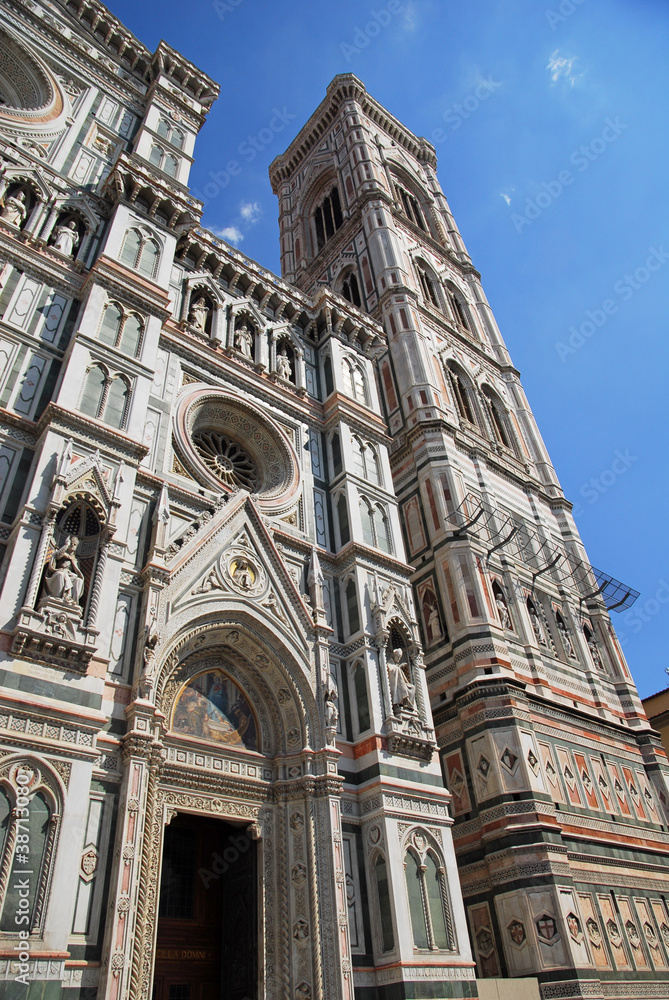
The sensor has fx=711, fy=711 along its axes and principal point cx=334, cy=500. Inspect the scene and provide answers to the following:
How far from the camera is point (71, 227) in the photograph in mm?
15688

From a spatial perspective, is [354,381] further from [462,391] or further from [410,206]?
[410,206]

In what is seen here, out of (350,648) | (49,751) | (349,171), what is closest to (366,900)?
(350,648)

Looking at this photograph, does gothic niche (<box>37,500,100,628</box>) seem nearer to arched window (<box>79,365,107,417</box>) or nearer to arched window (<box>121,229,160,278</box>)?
arched window (<box>79,365,107,417</box>)

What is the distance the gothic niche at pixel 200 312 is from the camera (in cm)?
1692

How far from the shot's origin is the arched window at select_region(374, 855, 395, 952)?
36.2 feet

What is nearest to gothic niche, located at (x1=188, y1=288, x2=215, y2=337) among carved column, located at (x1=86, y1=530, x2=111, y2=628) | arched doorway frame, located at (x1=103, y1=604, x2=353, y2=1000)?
carved column, located at (x1=86, y1=530, x2=111, y2=628)

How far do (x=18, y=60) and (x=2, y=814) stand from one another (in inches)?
766

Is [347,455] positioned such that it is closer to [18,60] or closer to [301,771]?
[301,771]

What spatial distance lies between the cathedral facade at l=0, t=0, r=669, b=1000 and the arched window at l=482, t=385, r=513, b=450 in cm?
365

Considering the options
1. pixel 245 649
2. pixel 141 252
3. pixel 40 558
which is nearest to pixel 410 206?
pixel 141 252

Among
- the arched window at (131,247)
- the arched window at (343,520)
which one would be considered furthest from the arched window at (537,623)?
the arched window at (131,247)

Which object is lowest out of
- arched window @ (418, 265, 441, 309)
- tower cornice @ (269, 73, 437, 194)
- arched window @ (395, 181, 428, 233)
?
arched window @ (418, 265, 441, 309)

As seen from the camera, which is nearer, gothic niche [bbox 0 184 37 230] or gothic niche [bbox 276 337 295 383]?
gothic niche [bbox 0 184 37 230]

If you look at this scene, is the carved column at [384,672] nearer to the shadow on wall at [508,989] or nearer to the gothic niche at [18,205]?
the shadow on wall at [508,989]
